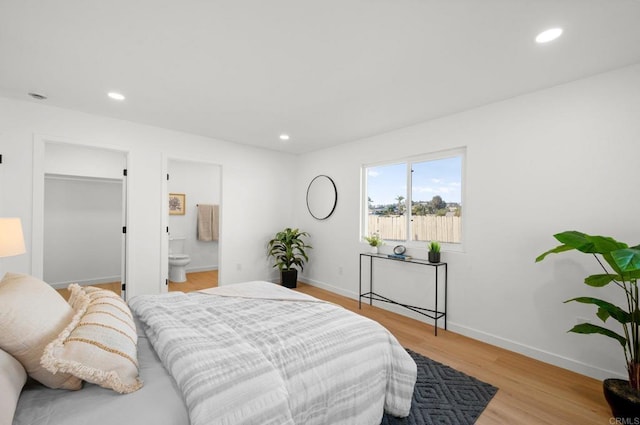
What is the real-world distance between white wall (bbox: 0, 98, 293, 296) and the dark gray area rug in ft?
11.1

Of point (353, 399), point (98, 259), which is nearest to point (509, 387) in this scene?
point (353, 399)

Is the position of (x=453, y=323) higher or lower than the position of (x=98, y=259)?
lower

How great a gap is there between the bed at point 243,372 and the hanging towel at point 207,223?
4.29 metres

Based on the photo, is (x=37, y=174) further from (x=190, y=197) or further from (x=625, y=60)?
(x=625, y=60)

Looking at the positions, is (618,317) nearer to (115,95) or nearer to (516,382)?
(516,382)

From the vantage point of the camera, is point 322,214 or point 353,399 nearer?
point 353,399

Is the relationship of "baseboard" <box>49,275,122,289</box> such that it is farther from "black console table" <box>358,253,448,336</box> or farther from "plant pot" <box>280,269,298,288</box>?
"black console table" <box>358,253,448,336</box>

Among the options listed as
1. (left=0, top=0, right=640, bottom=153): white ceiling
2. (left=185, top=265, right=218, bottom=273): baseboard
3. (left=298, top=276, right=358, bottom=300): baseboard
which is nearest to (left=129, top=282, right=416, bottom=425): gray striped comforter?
(left=0, top=0, right=640, bottom=153): white ceiling

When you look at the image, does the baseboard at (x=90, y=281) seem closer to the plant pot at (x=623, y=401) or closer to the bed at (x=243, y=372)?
the bed at (x=243, y=372)

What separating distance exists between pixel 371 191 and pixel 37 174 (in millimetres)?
4120

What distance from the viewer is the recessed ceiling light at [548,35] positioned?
5.83ft

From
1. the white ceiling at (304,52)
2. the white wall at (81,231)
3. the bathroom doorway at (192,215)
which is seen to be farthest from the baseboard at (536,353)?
the white wall at (81,231)

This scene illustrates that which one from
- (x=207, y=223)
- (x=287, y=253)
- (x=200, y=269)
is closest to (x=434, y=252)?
(x=287, y=253)

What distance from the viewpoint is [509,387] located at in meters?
2.15
